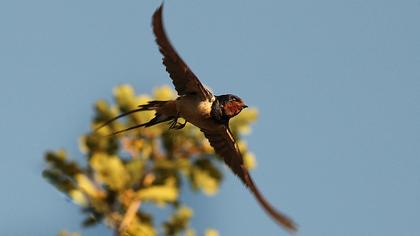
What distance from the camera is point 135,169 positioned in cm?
1786

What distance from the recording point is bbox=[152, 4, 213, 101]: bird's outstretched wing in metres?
6.53

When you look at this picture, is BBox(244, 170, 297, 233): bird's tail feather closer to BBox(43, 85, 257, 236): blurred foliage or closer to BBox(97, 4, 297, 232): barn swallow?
BBox(97, 4, 297, 232): barn swallow

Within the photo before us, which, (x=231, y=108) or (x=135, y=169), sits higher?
(x=135, y=169)

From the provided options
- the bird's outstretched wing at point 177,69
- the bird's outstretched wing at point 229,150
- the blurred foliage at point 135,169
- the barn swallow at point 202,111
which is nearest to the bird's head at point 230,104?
the barn swallow at point 202,111

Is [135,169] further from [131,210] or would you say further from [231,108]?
[231,108]

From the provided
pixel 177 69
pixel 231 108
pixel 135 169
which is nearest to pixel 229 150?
pixel 231 108

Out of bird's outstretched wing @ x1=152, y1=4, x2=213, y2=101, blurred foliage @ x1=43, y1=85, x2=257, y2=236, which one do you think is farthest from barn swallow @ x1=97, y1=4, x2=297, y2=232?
blurred foliage @ x1=43, y1=85, x2=257, y2=236

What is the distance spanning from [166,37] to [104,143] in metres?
12.2

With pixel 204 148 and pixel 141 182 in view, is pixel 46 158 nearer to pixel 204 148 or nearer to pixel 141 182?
pixel 141 182

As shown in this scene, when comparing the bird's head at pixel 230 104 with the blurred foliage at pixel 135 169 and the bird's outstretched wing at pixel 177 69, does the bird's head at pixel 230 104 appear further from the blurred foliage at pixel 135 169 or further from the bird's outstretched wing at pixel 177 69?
the blurred foliage at pixel 135 169

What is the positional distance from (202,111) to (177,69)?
53 centimetres

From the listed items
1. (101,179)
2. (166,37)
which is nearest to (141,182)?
(101,179)

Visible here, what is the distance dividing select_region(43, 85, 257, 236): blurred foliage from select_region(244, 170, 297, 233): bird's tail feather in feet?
29.9

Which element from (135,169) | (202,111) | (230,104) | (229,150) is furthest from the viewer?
(135,169)
